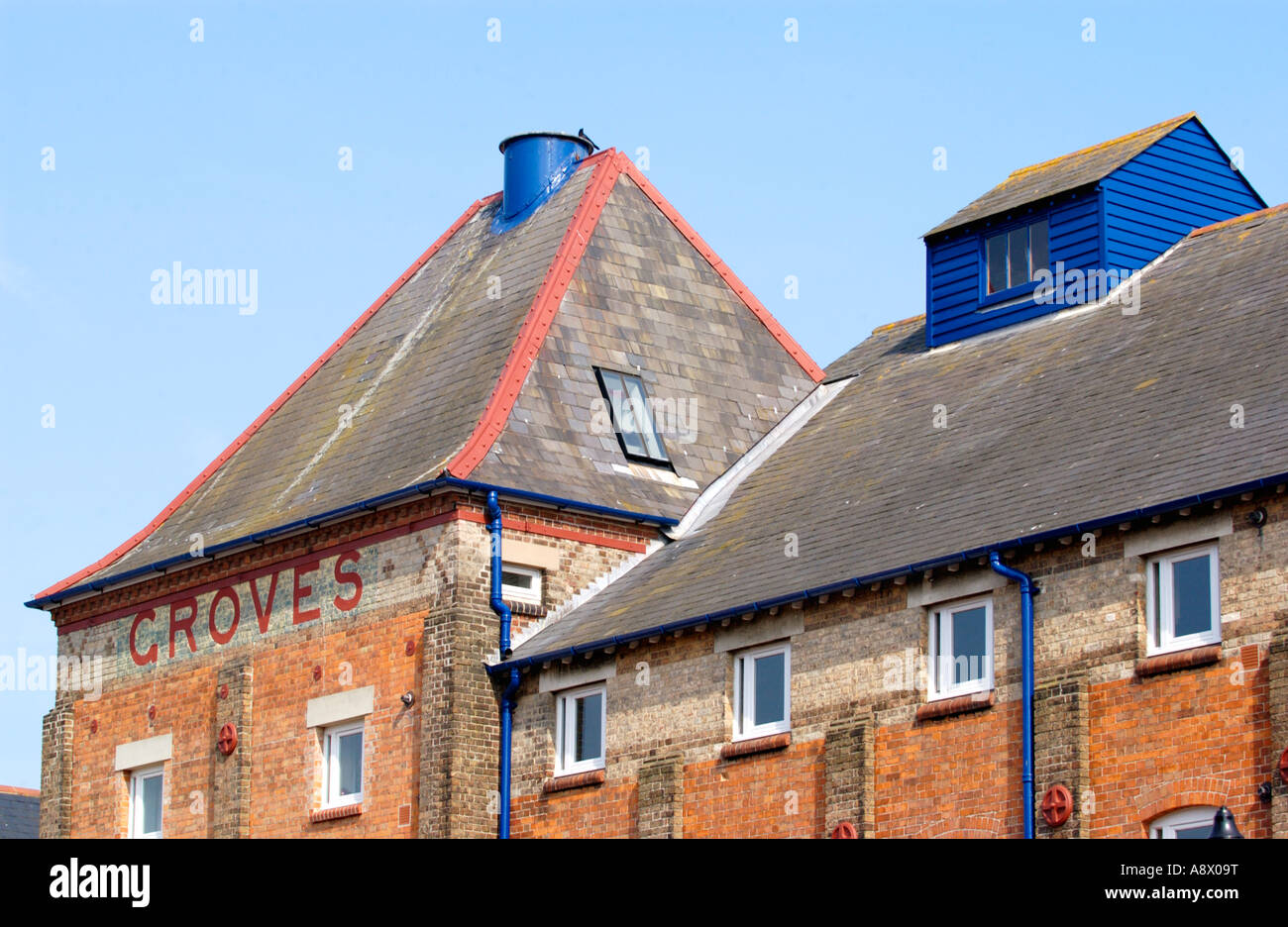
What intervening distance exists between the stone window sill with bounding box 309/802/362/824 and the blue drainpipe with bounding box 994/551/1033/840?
34.8 ft

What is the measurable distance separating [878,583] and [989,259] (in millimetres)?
9730

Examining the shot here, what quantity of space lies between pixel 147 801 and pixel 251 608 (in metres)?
3.76

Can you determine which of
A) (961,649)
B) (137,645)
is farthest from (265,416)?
(961,649)

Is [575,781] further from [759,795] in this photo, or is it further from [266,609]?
[266,609]

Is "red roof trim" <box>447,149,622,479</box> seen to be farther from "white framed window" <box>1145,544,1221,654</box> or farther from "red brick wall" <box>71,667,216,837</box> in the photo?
"white framed window" <box>1145,544,1221,654</box>

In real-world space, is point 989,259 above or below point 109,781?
above

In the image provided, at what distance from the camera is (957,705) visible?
80.5ft

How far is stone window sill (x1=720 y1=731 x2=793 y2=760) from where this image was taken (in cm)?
2631

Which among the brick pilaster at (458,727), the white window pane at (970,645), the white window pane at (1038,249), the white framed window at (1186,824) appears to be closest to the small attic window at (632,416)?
the brick pilaster at (458,727)

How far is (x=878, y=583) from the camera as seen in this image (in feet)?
83.9

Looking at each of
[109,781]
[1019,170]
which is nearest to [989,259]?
[1019,170]

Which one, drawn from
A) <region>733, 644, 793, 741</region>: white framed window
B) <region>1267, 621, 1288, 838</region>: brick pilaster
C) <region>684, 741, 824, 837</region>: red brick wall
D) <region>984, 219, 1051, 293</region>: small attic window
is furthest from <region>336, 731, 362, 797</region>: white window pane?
<region>1267, 621, 1288, 838</region>: brick pilaster
